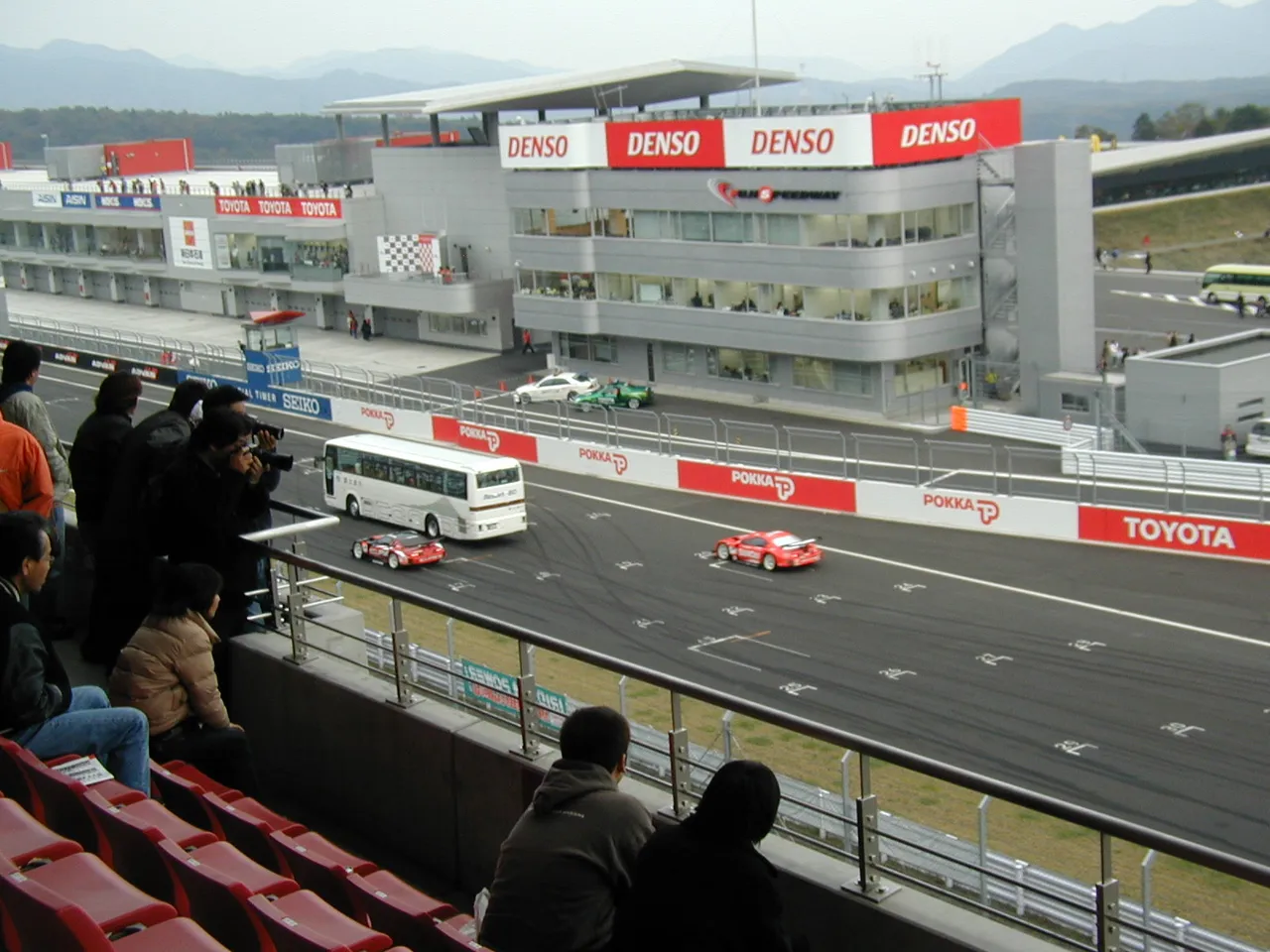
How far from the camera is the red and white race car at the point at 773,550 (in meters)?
26.6

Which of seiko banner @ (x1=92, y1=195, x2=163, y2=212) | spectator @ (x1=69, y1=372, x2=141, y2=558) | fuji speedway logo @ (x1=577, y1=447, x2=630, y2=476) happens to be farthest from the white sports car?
spectator @ (x1=69, y1=372, x2=141, y2=558)

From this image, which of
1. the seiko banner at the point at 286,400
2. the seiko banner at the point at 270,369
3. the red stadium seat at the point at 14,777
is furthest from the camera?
the seiko banner at the point at 270,369

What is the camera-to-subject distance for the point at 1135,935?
3.83 meters

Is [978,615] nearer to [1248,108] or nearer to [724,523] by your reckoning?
[724,523]

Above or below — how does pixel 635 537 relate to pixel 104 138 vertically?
below

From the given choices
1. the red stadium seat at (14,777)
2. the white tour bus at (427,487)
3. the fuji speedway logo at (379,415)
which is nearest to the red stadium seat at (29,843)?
the red stadium seat at (14,777)

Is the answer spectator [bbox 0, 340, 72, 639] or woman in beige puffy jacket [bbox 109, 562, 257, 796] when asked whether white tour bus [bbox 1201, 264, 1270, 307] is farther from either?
woman in beige puffy jacket [bbox 109, 562, 257, 796]

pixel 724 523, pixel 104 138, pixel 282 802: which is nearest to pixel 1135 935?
pixel 282 802

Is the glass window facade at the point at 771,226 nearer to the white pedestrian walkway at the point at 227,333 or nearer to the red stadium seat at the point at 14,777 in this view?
the white pedestrian walkway at the point at 227,333

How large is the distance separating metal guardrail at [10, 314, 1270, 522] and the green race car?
19.0 inches

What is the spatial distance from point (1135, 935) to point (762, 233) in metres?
38.3

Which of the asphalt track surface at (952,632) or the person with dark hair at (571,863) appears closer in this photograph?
the person with dark hair at (571,863)

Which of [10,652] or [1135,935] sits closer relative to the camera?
[1135,935]

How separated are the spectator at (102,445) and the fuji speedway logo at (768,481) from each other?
936 inches
